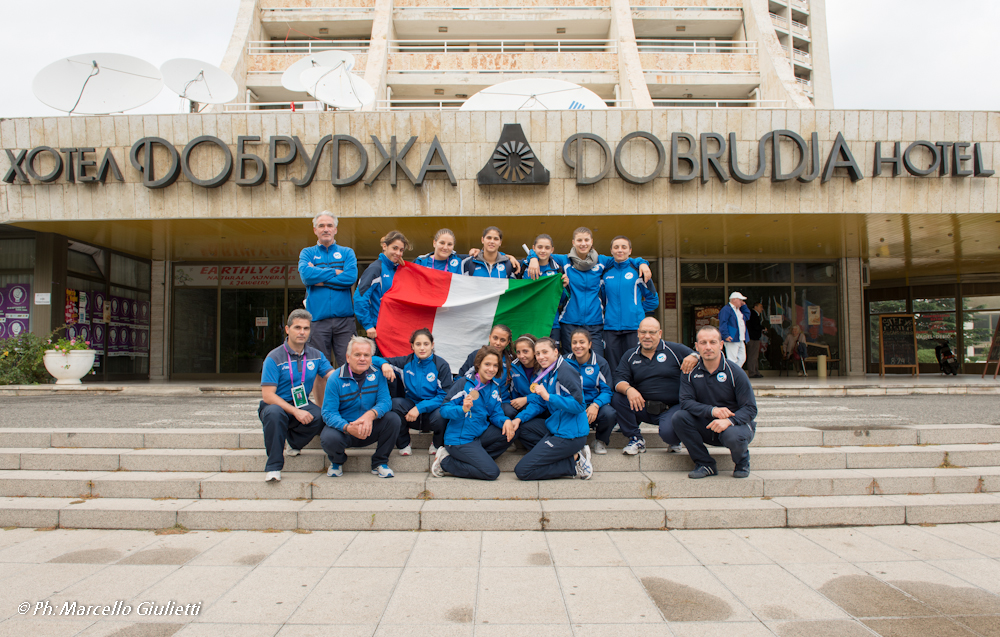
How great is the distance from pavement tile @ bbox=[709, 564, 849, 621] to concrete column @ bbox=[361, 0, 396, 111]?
849 inches

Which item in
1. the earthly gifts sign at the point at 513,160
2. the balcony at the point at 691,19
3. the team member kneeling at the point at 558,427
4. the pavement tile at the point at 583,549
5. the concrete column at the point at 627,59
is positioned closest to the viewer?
the pavement tile at the point at 583,549

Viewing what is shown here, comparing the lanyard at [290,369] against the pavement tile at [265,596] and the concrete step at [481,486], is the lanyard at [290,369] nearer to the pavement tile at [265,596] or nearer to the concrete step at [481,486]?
the concrete step at [481,486]

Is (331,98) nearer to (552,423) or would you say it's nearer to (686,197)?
(686,197)

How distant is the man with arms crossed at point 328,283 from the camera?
6145mm

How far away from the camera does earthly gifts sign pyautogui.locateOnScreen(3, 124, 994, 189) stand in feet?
37.7

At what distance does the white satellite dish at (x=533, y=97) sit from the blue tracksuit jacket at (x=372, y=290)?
8.11m

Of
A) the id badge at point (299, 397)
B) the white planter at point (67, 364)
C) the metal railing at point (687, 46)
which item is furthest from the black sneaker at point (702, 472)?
the metal railing at point (687, 46)

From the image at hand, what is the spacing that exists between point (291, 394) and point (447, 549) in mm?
2133

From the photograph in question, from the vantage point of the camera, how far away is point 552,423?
17.1 feet

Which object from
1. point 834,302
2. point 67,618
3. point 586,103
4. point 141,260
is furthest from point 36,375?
point 834,302

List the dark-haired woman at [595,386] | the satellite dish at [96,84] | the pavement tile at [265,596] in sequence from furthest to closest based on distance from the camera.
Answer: the satellite dish at [96,84]
the dark-haired woman at [595,386]
the pavement tile at [265,596]

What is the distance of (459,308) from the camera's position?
6.79 metres

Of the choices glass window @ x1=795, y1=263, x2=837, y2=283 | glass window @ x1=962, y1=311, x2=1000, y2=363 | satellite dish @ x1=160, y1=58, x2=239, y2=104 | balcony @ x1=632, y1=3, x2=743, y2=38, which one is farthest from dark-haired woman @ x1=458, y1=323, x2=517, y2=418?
balcony @ x1=632, y1=3, x2=743, y2=38

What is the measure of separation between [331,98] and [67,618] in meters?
13.1
